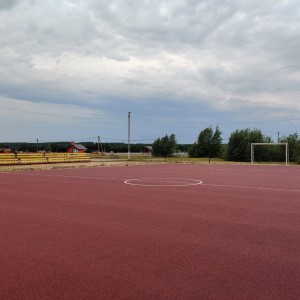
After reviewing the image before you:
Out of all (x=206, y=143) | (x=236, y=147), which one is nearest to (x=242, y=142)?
(x=236, y=147)

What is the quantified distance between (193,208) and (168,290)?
529cm

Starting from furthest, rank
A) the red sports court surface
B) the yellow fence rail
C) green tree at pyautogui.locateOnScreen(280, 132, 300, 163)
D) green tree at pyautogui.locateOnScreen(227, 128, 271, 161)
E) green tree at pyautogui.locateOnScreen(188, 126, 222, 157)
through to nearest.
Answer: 1. green tree at pyautogui.locateOnScreen(188, 126, 222, 157)
2. green tree at pyautogui.locateOnScreen(227, 128, 271, 161)
3. green tree at pyautogui.locateOnScreen(280, 132, 300, 163)
4. the yellow fence rail
5. the red sports court surface

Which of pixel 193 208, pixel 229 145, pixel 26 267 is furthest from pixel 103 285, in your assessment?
pixel 229 145

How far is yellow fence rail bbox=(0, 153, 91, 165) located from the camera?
102 feet

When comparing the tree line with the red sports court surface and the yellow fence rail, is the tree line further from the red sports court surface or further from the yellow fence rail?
the red sports court surface

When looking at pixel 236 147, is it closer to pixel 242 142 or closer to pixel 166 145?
pixel 242 142

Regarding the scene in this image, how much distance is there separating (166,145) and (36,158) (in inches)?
1614

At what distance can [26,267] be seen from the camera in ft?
15.5

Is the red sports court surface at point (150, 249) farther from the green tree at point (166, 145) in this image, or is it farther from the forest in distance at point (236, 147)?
the green tree at point (166, 145)

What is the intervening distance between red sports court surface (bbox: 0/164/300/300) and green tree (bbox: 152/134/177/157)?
61.8m

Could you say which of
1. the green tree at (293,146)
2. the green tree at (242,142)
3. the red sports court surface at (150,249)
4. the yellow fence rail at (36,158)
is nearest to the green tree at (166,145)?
the green tree at (242,142)

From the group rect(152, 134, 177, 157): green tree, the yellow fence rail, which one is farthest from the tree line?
the yellow fence rail

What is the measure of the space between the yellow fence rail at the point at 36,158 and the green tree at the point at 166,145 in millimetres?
34956

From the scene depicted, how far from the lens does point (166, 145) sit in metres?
72.1
